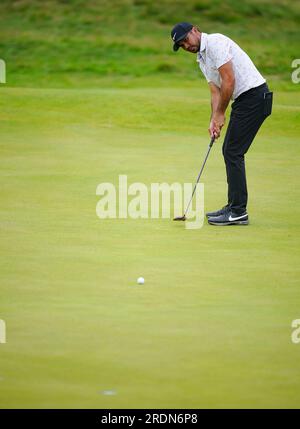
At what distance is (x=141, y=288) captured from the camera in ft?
20.2

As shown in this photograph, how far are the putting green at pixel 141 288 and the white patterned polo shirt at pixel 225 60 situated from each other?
42.7 inches

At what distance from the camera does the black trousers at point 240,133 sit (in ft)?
27.2

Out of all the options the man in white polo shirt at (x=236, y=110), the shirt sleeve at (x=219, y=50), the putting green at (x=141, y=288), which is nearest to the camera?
the putting green at (x=141, y=288)

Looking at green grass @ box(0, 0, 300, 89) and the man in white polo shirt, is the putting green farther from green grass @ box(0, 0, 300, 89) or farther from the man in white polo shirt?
green grass @ box(0, 0, 300, 89)

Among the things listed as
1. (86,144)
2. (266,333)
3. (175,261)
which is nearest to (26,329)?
(266,333)

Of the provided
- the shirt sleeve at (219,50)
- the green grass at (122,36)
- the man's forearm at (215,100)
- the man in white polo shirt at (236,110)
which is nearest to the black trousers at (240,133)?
the man in white polo shirt at (236,110)

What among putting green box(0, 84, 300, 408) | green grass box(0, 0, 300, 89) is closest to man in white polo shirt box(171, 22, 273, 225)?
putting green box(0, 84, 300, 408)

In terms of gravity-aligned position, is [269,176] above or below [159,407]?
above

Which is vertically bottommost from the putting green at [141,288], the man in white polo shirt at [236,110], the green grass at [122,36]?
the putting green at [141,288]

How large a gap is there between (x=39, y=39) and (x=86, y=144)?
9.40 meters

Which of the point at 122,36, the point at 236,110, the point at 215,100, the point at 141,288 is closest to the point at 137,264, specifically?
the point at 141,288

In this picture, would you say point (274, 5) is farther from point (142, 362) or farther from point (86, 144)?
point (142, 362)

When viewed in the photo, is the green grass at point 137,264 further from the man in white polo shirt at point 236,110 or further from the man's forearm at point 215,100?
the man's forearm at point 215,100

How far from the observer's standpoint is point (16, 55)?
20328 mm
